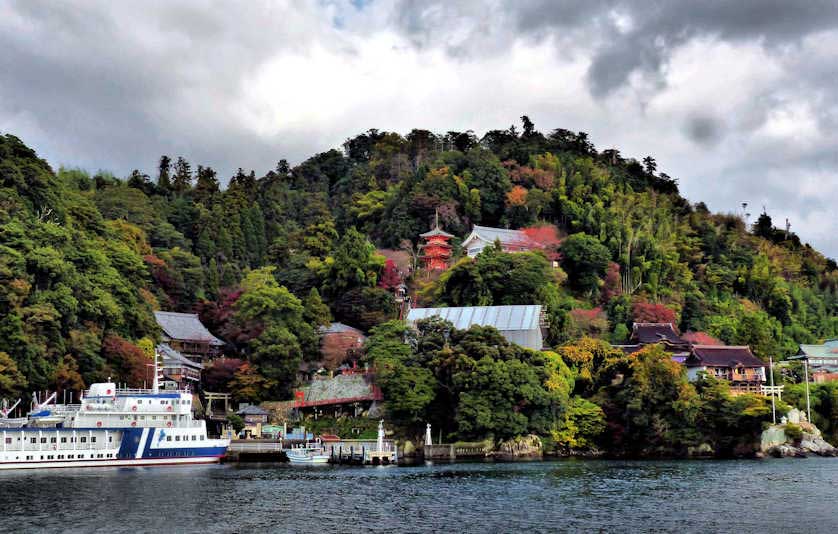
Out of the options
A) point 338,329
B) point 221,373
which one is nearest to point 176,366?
point 221,373

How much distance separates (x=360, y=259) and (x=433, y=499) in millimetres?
43416

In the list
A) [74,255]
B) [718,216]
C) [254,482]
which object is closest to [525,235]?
[718,216]

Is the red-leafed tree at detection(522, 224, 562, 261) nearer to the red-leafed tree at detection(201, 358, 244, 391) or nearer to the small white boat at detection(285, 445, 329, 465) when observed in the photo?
the red-leafed tree at detection(201, 358, 244, 391)

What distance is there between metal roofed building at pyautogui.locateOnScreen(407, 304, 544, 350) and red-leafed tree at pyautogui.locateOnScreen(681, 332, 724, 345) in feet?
45.3

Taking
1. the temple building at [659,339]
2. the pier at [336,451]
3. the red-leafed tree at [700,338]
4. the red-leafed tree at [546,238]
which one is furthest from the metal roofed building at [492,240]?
the pier at [336,451]

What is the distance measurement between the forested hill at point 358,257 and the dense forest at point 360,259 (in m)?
0.19

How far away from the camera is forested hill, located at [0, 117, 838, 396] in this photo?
200ft

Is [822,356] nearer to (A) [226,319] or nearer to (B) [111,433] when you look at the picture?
(A) [226,319]

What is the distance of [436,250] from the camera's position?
8900cm

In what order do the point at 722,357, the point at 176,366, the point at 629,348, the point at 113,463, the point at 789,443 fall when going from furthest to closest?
the point at 629,348, the point at 722,357, the point at 176,366, the point at 789,443, the point at 113,463

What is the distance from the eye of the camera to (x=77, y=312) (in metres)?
59.9

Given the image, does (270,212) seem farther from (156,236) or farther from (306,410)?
(306,410)

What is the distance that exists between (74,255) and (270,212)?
46.5m

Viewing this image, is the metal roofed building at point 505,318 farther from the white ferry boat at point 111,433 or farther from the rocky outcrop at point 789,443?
the white ferry boat at point 111,433
